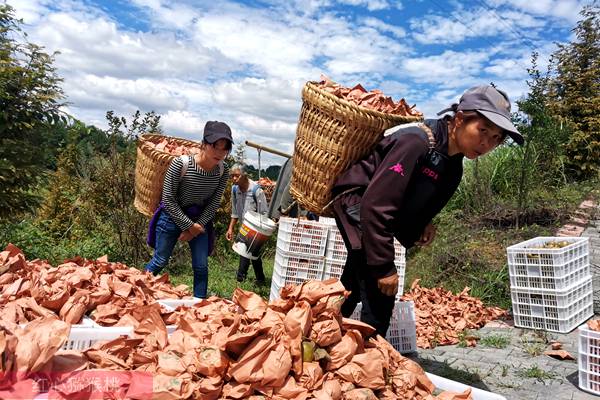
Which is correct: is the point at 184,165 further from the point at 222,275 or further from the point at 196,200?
the point at 222,275

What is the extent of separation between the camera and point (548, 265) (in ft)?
16.0

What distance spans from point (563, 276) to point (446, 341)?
1.39 metres

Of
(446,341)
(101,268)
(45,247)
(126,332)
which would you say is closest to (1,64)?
(45,247)

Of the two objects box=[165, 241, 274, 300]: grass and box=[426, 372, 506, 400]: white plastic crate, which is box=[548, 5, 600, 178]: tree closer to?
box=[165, 241, 274, 300]: grass

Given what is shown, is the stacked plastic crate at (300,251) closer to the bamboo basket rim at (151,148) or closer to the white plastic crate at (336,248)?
the white plastic crate at (336,248)

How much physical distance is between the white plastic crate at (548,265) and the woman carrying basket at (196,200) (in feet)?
10.6

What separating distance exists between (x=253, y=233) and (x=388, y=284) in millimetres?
3953

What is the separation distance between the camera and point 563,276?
4.89 metres

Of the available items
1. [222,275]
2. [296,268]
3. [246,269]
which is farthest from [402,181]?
[222,275]

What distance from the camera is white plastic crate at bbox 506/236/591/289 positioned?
4.86 metres

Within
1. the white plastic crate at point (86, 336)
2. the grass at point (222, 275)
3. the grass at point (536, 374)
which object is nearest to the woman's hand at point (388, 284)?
the white plastic crate at point (86, 336)

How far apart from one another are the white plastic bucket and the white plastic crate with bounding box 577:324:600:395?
3.71m

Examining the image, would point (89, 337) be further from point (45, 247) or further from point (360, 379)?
point (45, 247)

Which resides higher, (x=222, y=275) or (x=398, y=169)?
(x=398, y=169)
